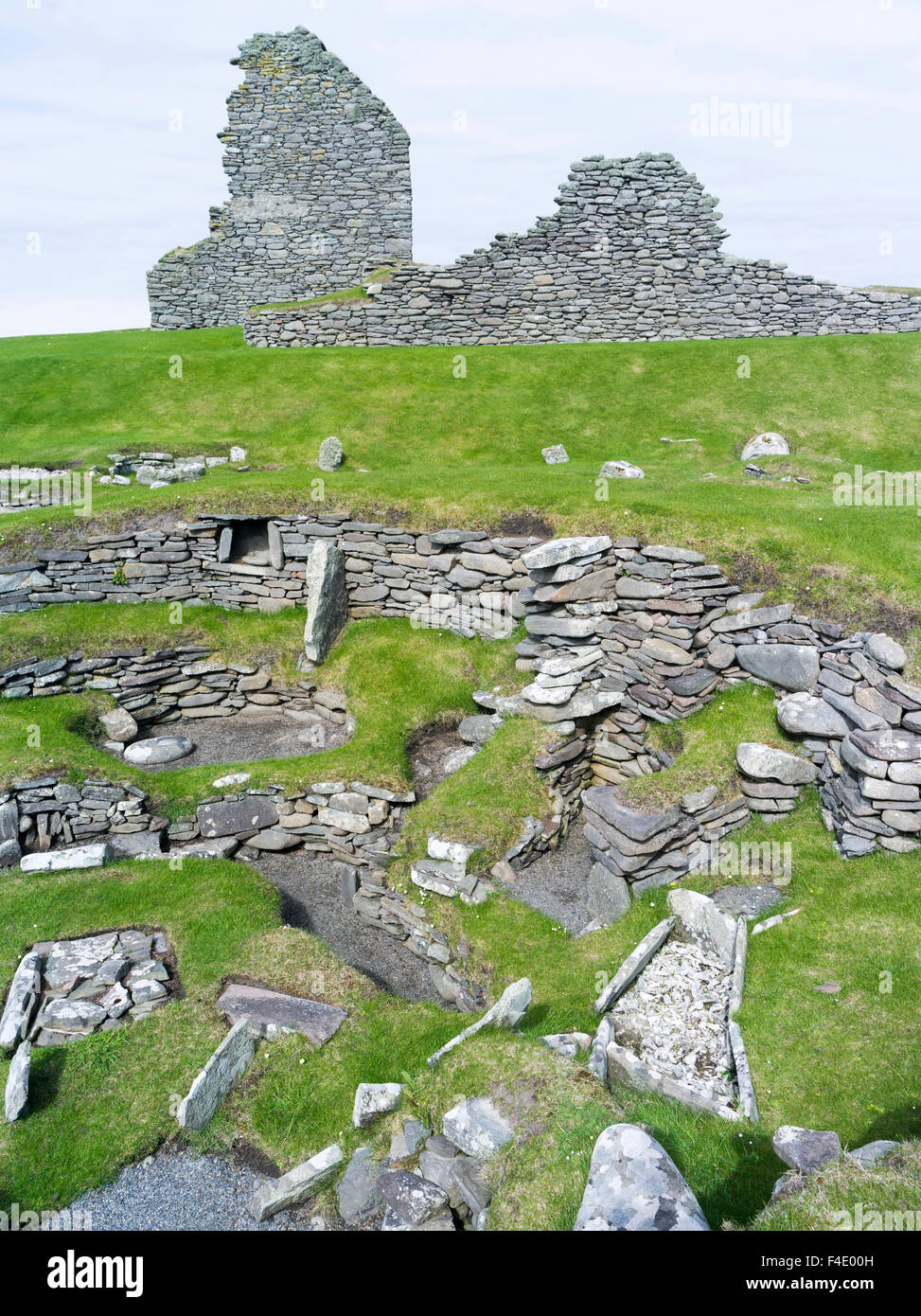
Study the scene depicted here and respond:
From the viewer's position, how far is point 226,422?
2214 centimetres

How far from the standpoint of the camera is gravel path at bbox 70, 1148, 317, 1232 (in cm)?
675

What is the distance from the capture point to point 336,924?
11.5m

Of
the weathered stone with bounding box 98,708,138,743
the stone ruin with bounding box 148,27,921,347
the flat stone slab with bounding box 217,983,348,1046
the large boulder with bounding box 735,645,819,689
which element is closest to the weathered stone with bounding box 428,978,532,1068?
the flat stone slab with bounding box 217,983,348,1046

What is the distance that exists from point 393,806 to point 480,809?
1629 millimetres

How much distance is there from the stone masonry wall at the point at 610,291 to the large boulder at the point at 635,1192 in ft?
81.1

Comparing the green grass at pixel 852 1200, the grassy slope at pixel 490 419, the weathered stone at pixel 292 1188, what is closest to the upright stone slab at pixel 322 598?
the grassy slope at pixel 490 419

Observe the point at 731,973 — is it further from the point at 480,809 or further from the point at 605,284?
the point at 605,284

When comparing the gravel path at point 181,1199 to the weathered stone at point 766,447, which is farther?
the weathered stone at point 766,447

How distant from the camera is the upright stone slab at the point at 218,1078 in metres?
7.57

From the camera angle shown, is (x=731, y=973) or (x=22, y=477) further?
(x=22, y=477)

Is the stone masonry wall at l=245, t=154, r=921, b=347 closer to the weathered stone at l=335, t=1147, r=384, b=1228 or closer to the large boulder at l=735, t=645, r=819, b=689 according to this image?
the large boulder at l=735, t=645, r=819, b=689

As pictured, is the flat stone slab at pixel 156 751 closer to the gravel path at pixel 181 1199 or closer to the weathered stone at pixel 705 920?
the gravel path at pixel 181 1199

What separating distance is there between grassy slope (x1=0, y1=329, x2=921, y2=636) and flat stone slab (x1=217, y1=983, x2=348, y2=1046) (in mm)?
8775
